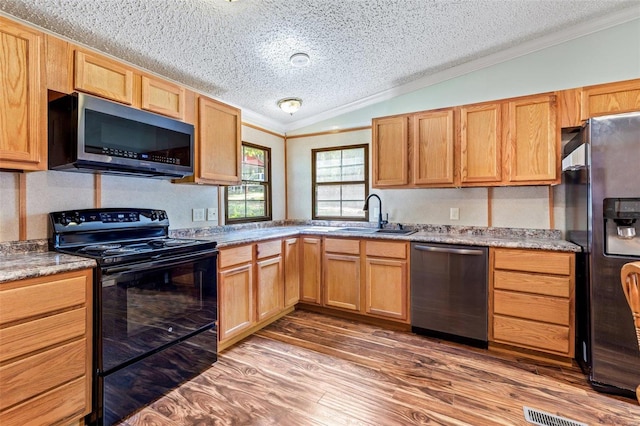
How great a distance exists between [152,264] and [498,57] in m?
3.53

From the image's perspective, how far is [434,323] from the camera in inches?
109

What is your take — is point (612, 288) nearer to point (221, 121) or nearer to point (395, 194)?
point (395, 194)

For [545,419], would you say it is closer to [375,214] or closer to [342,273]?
[342,273]

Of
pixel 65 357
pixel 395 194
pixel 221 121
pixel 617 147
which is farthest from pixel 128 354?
pixel 617 147

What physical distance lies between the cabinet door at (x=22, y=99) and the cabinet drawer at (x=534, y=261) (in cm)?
330

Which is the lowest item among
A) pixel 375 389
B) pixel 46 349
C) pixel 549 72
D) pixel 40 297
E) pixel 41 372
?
pixel 375 389

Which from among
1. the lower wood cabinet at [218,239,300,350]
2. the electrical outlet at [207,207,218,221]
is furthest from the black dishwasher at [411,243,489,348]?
the electrical outlet at [207,207,218,221]

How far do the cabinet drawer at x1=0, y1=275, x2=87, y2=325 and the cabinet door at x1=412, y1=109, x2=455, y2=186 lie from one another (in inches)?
112

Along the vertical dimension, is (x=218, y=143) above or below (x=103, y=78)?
below

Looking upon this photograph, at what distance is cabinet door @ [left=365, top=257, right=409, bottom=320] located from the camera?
9.61ft

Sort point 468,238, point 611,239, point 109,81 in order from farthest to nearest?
point 468,238 → point 109,81 → point 611,239

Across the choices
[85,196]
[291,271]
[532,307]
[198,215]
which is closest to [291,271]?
[291,271]

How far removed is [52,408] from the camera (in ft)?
4.97

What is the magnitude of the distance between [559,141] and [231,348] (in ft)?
10.8
